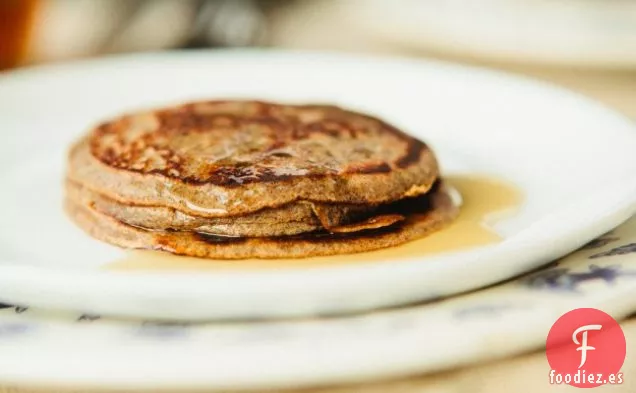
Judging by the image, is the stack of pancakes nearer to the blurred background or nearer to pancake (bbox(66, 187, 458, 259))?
pancake (bbox(66, 187, 458, 259))

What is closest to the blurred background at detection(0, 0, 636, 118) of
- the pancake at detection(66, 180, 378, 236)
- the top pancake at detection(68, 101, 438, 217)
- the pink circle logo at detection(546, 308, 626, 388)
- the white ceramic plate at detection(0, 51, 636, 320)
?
the white ceramic plate at detection(0, 51, 636, 320)

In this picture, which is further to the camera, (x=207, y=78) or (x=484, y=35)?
(x=484, y=35)

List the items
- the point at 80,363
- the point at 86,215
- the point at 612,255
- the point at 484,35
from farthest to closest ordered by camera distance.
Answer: the point at 484,35 < the point at 86,215 < the point at 612,255 < the point at 80,363

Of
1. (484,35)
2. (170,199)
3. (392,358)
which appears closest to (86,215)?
(170,199)

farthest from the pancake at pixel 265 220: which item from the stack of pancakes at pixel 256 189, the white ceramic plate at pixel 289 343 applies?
the white ceramic plate at pixel 289 343

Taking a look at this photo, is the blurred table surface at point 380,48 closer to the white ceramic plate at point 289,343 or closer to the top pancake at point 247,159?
the top pancake at point 247,159

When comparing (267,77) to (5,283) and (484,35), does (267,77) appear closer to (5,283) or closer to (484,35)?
(484,35)
